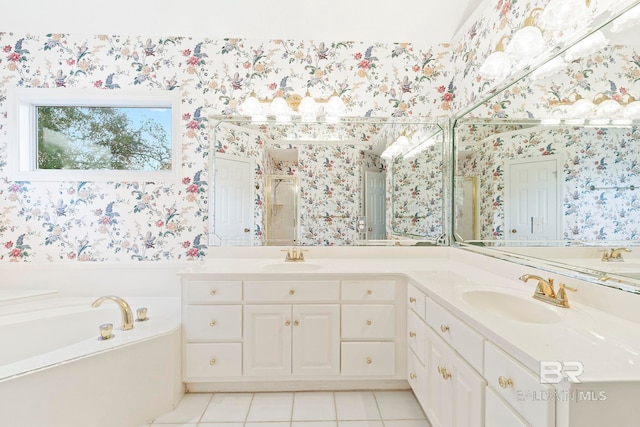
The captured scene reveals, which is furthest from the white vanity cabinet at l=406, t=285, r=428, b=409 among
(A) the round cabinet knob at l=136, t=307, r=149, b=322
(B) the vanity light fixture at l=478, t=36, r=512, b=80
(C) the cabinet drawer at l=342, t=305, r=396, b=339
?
(A) the round cabinet knob at l=136, t=307, r=149, b=322

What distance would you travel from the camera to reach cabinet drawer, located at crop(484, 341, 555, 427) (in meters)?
0.74

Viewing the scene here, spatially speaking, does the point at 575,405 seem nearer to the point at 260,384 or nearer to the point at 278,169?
the point at 260,384

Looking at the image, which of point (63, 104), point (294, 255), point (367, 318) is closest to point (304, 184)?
point (294, 255)

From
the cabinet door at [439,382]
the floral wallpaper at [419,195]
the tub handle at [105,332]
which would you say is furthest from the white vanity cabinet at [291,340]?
the floral wallpaper at [419,195]

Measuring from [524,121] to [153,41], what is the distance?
2.56 m

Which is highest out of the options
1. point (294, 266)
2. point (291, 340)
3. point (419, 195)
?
point (419, 195)

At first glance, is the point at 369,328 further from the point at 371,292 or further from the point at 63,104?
the point at 63,104

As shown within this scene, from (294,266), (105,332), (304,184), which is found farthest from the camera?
(304,184)

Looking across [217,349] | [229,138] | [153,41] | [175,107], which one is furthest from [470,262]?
[153,41]

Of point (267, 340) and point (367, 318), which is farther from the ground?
point (367, 318)

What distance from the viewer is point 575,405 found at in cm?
69

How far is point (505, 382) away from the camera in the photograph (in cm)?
89

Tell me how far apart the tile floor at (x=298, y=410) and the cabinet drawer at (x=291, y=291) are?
1.98ft

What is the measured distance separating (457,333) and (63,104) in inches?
122
